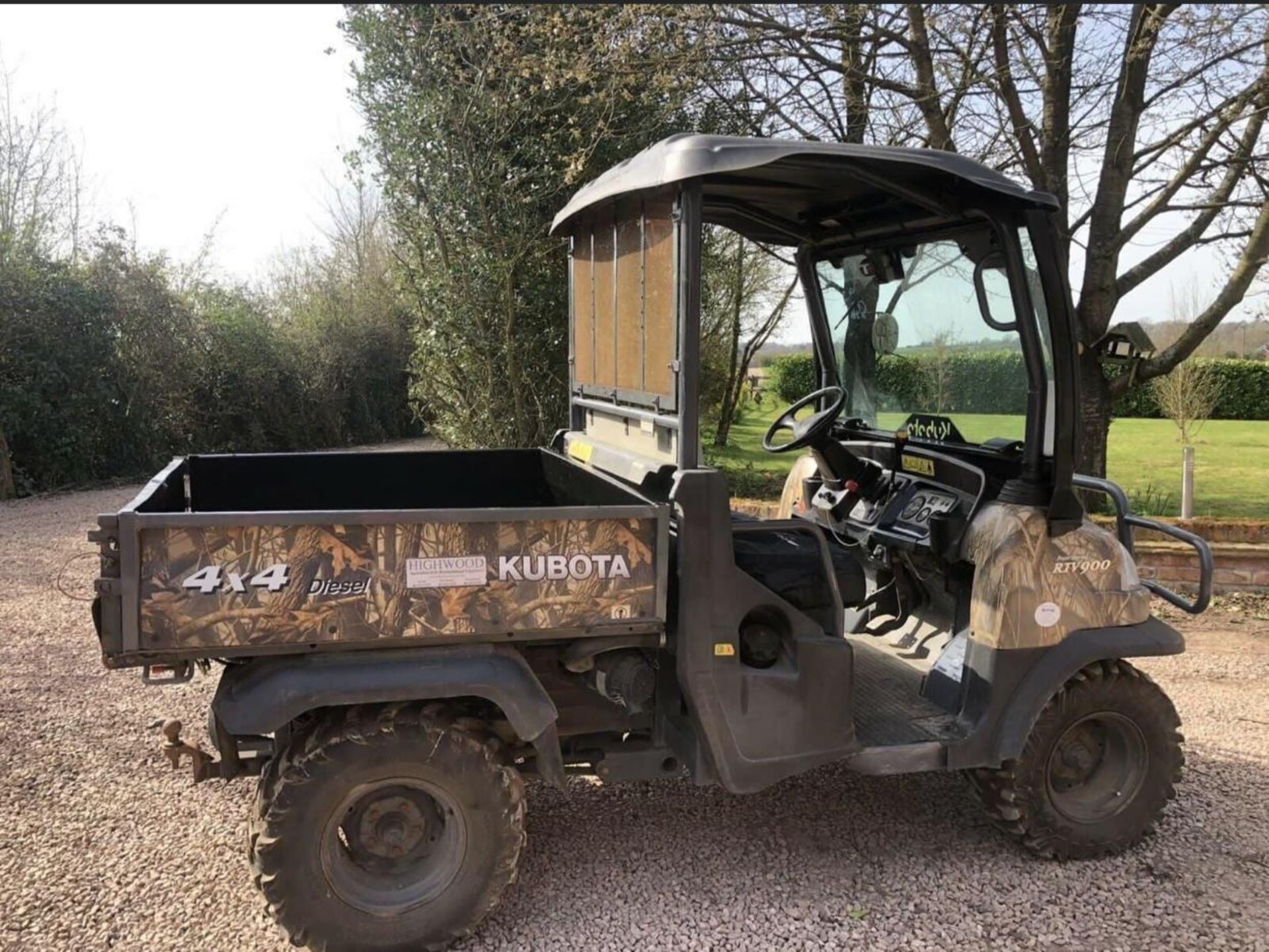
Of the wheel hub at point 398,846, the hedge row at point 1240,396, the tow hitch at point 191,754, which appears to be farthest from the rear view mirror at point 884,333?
the hedge row at point 1240,396

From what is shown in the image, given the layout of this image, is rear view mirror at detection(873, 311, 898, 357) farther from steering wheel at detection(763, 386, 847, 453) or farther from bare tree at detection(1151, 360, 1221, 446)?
bare tree at detection(1151, 360, 1221, 446)

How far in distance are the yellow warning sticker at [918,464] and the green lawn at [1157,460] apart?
0.20 m

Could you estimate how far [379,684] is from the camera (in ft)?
8.98

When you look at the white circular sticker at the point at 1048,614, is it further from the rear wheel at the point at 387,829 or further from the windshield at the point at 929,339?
the rear wheel at the point at 387,829

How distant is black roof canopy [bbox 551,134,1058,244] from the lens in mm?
2852

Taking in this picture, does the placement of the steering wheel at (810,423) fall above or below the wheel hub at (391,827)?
above

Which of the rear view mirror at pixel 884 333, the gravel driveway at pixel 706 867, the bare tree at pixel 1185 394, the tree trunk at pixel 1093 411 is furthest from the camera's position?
the bare tree at pixel 1185 394

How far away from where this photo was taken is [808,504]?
4.68m

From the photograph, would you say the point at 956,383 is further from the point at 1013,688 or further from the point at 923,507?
the point at 1013,688

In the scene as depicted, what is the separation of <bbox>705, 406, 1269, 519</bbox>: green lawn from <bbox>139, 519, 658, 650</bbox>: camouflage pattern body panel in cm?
174

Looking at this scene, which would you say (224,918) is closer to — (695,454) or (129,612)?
(129,612)

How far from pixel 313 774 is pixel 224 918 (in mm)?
737

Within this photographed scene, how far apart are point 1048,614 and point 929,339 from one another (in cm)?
132

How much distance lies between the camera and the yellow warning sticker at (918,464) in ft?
13.1
